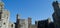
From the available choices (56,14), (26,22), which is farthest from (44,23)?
(56,14)

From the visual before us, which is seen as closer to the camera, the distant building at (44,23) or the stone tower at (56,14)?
the stone tower at (56,14)

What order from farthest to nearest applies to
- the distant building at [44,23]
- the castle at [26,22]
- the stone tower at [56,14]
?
the distant building at [44,23]
the castle at [26,22]
the stone tower at [56,14]

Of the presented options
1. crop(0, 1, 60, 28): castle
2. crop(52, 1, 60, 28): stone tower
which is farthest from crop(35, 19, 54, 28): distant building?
crop(52, 1, 60, 28): stone tower

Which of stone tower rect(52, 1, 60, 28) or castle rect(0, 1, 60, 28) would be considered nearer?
stone tower rect(52, 1, 60, 28)

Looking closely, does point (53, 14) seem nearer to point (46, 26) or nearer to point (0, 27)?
point (46, 26)

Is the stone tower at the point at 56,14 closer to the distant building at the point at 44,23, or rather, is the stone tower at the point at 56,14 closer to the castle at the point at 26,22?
the castle at the point at 26,22

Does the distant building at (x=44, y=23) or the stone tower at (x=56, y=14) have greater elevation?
the stone tower at (x=56, y=14)

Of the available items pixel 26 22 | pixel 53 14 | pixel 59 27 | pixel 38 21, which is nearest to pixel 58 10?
pixel 53 14

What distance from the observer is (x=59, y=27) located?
48.2m

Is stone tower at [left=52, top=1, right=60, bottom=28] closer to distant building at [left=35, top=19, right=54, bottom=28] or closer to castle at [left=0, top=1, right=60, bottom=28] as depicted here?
castle at [left=0, top=1, right=60, bottom=28]

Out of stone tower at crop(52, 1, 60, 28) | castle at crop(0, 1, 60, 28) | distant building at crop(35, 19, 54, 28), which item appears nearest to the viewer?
stone tower at crop(52, 1, 60, 28)

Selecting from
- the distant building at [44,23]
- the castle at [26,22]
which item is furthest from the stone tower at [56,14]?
the distant building at [44,23]

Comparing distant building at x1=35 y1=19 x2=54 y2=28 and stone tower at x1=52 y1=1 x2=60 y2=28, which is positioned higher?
stone tower at x1=52 y1=1 x2=60 y2=28

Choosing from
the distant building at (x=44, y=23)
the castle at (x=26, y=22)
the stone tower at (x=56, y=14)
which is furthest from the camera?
the distant building at (x=44, y=23)
